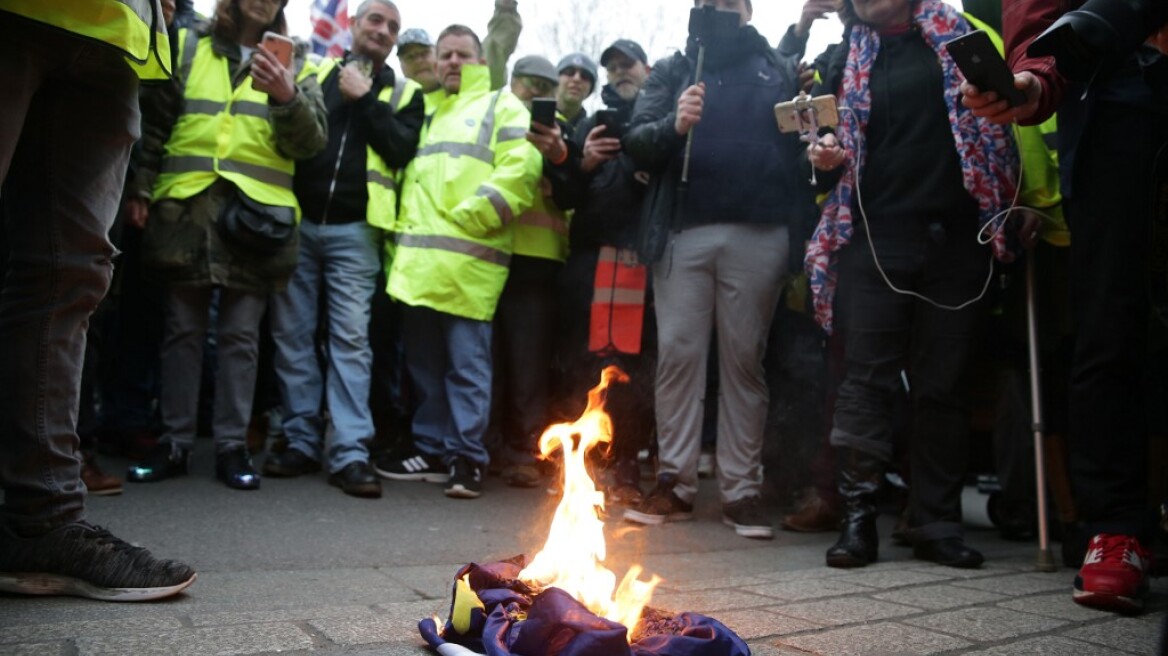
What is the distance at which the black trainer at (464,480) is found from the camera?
4922mm

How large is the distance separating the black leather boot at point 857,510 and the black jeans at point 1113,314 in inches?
29.5

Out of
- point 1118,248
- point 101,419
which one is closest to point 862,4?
point 1118,248

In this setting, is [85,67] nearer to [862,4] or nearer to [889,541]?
[862,4]

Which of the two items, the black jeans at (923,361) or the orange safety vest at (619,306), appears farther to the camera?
the orange safety vest at (619,306)

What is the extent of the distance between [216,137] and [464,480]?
2054 mm

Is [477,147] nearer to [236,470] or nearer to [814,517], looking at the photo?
[236,470]

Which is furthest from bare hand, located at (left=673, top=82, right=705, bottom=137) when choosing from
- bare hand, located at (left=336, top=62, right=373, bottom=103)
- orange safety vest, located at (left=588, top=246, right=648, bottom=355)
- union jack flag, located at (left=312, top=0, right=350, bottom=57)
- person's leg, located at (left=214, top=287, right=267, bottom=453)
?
union jack flag, located at (left=312, top=0, right=350, bottom=57)

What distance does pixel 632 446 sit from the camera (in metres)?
5.26

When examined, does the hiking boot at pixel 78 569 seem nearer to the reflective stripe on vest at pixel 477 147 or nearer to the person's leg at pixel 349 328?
the person's leg at pixel 349 328

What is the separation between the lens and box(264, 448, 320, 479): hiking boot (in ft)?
16.4

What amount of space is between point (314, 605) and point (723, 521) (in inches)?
96.1

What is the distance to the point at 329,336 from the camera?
17.2 ft

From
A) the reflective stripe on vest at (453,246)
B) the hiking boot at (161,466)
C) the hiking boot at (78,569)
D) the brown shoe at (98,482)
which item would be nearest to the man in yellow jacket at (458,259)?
the reflective stripe on vest at (453,246)

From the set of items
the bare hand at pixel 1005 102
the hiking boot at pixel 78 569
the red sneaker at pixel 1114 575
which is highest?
the bare hand at pixel 1005 102
